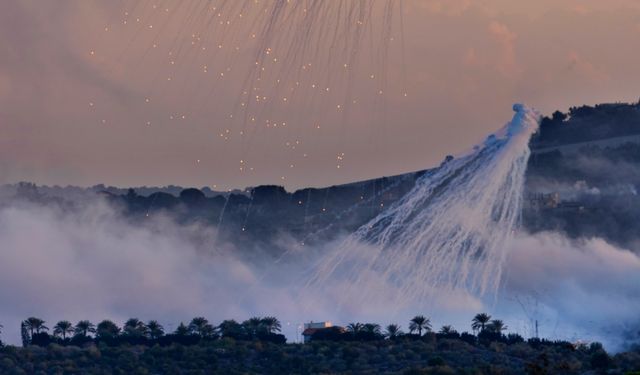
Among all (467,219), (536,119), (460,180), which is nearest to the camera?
(536,119)

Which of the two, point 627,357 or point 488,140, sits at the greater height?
point 488,140

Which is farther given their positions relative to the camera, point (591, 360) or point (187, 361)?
Answer: point (187, 361)

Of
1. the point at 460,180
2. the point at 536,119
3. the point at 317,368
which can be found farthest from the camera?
the point at 317,368

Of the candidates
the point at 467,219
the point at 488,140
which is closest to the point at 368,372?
the point at 467,219

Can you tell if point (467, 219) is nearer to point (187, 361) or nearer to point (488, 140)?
point (488, 140)

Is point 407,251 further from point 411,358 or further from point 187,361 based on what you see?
point 187,361

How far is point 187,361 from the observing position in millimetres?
194000

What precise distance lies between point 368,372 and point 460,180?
28443mm

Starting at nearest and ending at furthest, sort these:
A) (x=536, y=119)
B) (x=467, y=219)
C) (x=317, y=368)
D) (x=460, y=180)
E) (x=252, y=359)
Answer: (x=536, y=119)
(x=460, y=180)
(x=467, y=219)
(x=317, y=368)
(x=252, y=359)

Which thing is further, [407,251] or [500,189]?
[407,251]

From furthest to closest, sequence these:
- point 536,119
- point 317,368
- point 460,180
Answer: point 317,368
point 460,180
point 536,119

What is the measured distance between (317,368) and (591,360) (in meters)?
35.2

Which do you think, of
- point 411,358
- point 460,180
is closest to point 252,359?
point 411,358

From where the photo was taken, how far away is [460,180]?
518ft
